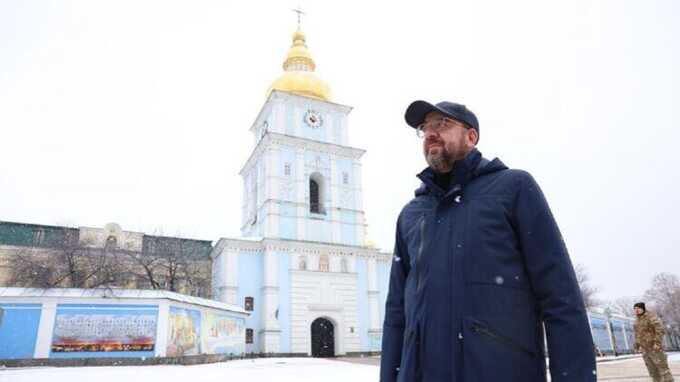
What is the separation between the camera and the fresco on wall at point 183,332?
20.1m

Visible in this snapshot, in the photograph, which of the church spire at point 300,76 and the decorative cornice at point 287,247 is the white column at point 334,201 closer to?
the decorative cornice at point 287,247

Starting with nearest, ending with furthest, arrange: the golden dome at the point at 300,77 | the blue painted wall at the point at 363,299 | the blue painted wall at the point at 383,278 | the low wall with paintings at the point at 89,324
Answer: the low wall with paintings at the point at 89,324 < the blue painted wall at the point at 363,299 < the blue painted wall at the point at 383,278 < the golden dome at the point at 300,77

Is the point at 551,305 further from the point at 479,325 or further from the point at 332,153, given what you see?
the point at 332,153

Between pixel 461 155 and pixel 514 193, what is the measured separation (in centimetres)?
36

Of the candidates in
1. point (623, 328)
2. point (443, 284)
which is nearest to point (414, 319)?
point (443, 284)

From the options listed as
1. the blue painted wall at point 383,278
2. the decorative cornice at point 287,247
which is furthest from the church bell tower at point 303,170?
the blue painted wall at point 383,278

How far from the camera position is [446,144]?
101 inches

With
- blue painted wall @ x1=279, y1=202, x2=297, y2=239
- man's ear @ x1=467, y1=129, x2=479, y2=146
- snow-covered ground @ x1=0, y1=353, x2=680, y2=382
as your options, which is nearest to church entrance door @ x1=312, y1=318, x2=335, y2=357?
blue painted wall @ x1=279, y1=202, x2=297, y2=239

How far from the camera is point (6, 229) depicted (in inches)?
1416

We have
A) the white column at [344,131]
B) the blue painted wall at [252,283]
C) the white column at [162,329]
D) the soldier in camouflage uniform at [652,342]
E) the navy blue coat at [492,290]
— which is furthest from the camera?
the white column at [344,131]

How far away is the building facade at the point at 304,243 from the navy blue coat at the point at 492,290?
27120mm

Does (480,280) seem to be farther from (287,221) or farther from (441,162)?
(287,221)

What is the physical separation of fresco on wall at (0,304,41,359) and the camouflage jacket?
19393 millimetres

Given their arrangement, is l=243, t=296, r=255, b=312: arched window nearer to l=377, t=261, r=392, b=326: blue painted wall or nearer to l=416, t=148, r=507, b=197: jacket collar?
l=377, t=261, r=392, b=326: blue painted wall
